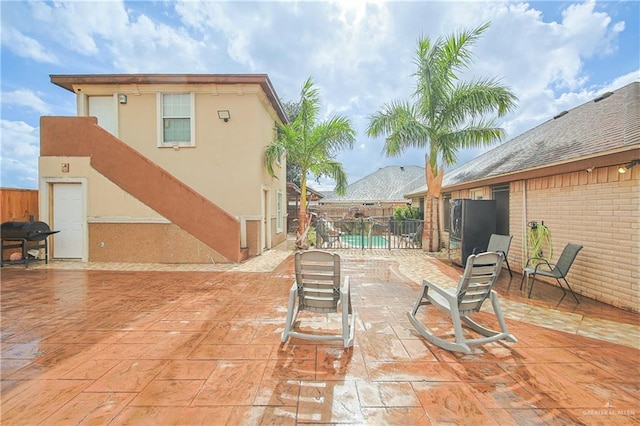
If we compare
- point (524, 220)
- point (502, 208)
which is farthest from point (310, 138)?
point (524, 220)

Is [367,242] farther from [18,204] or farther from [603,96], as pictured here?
[18,204]

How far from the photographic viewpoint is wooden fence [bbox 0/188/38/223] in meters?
8.54

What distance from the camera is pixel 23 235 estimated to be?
842cm

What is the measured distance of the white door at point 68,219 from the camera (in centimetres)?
916

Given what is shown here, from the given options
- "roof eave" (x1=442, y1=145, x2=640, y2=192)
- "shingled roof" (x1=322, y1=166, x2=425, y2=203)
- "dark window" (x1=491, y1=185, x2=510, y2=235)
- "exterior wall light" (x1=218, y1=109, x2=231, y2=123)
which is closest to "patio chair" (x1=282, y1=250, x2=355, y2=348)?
"roof eave" (x1=442, y1=145, x2=640, y2=192)

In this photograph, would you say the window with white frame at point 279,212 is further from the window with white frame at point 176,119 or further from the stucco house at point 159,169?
the window with white frame at point 176,119

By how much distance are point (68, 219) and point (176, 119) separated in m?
4.75

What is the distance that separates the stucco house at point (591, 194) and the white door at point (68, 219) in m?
13.0

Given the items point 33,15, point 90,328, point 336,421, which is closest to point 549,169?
point 336,421

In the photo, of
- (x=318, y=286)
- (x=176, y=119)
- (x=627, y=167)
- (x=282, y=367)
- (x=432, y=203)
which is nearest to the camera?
(x=282, y=367)

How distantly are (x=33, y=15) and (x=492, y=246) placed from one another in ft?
53.5

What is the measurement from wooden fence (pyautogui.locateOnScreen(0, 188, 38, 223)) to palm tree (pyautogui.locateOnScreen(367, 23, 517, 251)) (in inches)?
482

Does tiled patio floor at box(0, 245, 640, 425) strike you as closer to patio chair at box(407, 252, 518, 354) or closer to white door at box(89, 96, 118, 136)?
patio chair at box(407, 252, 518, 354)

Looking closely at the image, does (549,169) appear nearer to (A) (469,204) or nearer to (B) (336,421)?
(A) (469,204)
